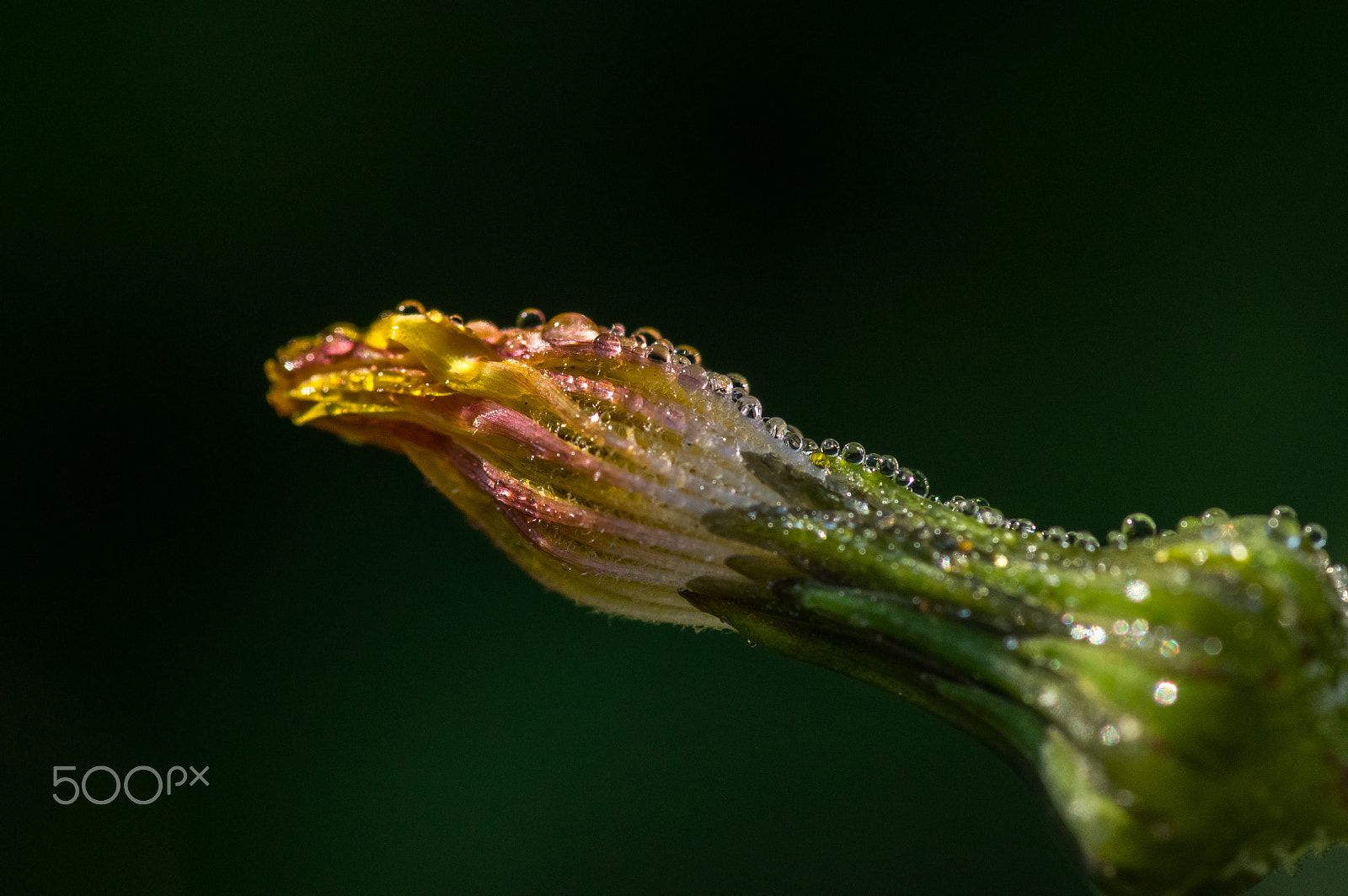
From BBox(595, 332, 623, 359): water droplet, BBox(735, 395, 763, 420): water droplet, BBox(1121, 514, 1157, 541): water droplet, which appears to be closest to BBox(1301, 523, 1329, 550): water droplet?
BBox(1121, 514, 1157, 541): water droplet

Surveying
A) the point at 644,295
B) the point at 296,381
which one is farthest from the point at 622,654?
the point at 296,381

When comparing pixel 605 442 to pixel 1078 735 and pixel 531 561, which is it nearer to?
pixel 531 561

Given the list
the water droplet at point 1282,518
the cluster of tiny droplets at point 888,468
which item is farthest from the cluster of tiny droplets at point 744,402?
the water droplet at point 1282,518

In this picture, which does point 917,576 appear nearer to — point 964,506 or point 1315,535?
point 964,506

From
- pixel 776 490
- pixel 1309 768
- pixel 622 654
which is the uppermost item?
pixel 622 654

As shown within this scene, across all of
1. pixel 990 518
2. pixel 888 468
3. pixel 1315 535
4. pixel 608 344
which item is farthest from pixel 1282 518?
pixel 608 344

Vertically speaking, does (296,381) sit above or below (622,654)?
below

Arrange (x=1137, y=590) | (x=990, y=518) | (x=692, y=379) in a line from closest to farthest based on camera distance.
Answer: (x=1137, y=590), (x=990, y=518), (x=692, y=379)
